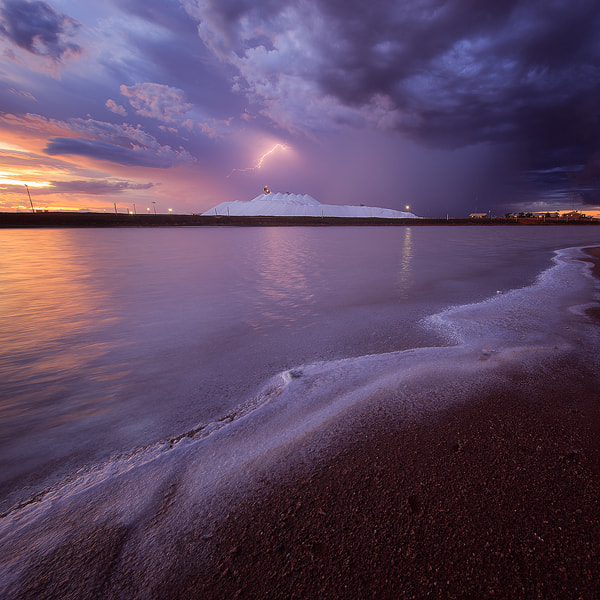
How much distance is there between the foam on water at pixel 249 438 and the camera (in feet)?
6.93

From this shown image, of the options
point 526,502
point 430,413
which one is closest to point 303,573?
point 526,502

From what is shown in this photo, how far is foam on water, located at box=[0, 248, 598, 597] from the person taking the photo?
6.93ft

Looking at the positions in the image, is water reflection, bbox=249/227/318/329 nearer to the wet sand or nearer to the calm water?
the calm water

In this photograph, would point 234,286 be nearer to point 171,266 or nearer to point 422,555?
point 171,266

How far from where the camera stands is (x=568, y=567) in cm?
161

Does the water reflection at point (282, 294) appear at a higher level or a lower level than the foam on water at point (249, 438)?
lower

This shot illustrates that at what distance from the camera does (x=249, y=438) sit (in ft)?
9.78

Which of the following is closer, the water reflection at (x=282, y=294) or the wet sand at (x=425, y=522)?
the wet sand at (x=425, y=522)

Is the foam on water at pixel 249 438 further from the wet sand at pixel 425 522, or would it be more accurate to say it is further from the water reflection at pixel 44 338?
the water reflection at pixel 44 338

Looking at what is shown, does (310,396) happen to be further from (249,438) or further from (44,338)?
(44,338)

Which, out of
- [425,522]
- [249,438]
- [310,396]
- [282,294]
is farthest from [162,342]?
[425,522]

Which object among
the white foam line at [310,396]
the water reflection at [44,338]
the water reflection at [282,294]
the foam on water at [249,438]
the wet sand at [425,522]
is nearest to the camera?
the wet sand at [425,522]

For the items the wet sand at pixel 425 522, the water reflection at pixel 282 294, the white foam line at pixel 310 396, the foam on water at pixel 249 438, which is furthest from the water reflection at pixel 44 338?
the water reflection at pixel 282 294

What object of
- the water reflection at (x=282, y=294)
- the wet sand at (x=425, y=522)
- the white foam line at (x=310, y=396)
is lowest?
the water reflection at (x=282, y=294)
